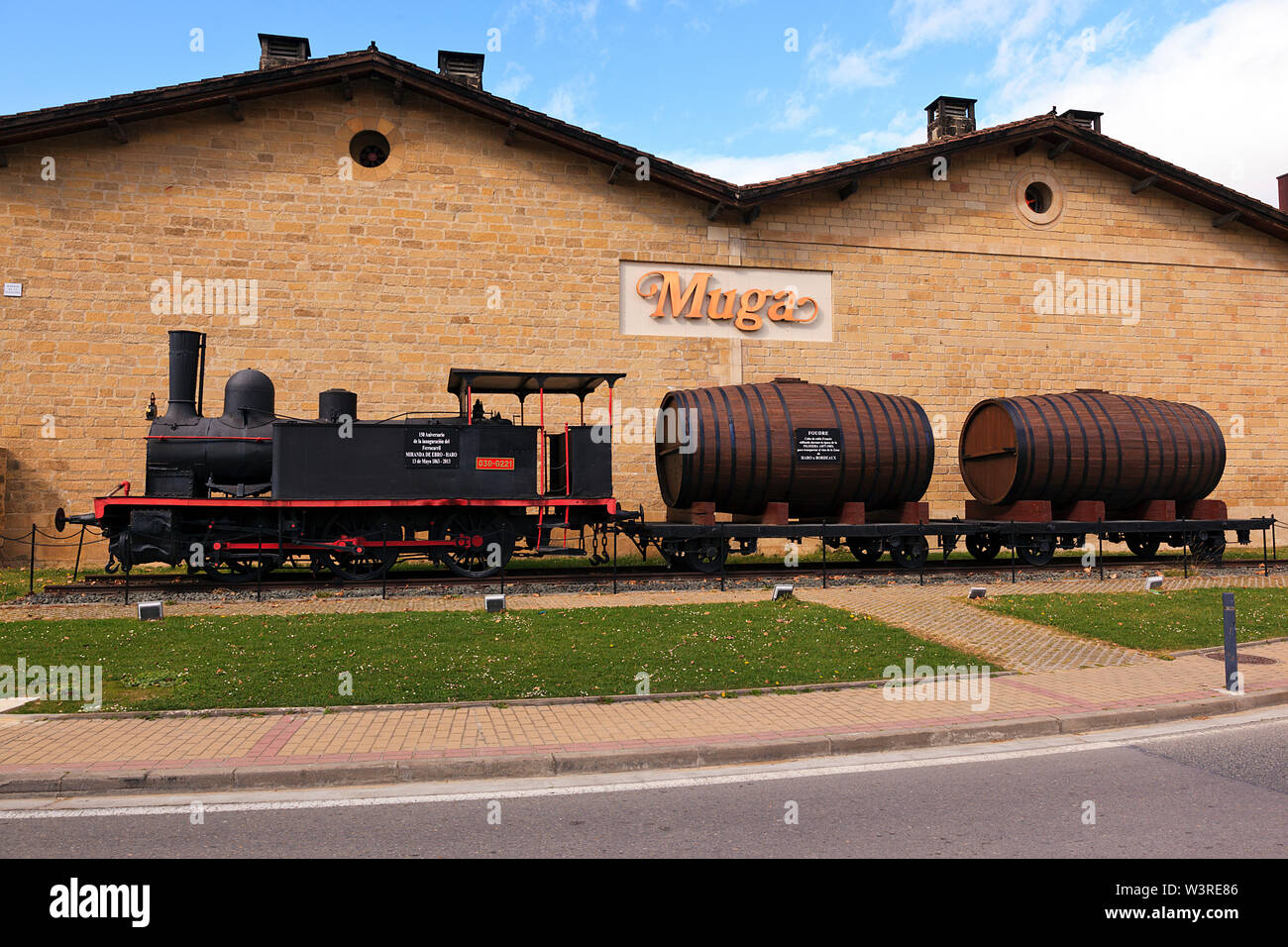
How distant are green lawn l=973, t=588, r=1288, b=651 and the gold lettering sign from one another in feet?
35.3

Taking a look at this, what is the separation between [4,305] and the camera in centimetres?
1919

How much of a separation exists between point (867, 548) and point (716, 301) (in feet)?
25.5

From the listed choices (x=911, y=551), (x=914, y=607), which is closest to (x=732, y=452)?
(x=911, y=551)

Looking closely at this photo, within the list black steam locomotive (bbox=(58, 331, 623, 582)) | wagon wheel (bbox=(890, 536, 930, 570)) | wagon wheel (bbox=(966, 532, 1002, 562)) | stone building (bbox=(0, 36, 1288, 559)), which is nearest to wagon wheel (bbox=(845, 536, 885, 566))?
wagon wheel (bbox=(890, 536, 930, 570))

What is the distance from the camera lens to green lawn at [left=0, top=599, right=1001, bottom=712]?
7969 millimetres

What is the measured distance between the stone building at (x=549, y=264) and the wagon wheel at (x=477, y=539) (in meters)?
5.48

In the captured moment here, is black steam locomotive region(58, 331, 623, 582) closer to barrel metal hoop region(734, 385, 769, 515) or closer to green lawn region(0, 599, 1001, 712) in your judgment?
barrel metal hoop region(734, 385, 769, 515)

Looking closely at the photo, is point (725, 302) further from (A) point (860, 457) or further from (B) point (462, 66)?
(B) point (462, 66)

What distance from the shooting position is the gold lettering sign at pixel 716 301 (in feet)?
72.8
